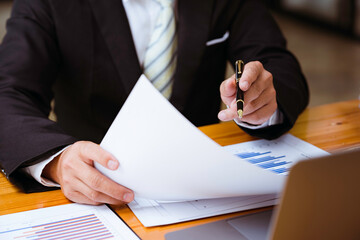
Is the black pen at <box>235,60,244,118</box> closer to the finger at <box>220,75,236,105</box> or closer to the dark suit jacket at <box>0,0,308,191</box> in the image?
the finger at <box>220,75,236,105</box>

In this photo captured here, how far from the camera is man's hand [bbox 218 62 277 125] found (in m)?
0.85

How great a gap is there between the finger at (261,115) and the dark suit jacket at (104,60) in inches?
1.9

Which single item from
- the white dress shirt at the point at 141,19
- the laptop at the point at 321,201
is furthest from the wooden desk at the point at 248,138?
the white dress shirt at the point at 141,19

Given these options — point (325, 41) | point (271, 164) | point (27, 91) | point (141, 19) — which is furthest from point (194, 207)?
point (325, 41)

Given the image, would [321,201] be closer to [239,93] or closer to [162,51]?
[239,93]

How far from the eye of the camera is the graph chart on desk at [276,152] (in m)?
0.96

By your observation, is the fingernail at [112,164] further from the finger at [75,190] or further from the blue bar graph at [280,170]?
the blue bar graph at [280,170]

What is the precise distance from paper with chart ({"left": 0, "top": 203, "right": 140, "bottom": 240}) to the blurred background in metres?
2.74

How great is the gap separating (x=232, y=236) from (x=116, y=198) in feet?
0.66

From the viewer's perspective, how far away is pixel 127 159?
0.76 m

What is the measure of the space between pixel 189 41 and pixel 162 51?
0.27 feet

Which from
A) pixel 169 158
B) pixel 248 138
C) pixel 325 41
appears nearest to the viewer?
pixel 169 158

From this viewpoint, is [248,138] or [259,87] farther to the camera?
[248,138]

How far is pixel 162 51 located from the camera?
1.37m
